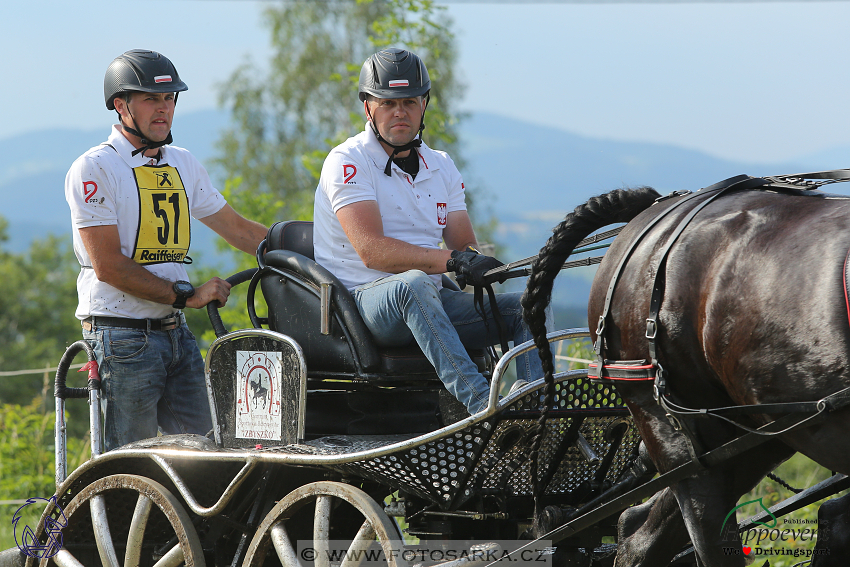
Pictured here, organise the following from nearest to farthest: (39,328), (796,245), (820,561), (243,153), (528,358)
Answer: (796,245) < (820,561) < (528,358) < (243,153) < (39,328)

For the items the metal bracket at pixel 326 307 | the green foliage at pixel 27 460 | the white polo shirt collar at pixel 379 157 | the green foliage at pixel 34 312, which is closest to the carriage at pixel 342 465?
the metal bracket at pixel 326 307

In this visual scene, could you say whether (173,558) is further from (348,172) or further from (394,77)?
(394,77)

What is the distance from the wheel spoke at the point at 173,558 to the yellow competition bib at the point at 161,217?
1224 mm

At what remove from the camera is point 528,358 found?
134 inches

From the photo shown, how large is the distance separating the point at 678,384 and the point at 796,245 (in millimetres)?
528

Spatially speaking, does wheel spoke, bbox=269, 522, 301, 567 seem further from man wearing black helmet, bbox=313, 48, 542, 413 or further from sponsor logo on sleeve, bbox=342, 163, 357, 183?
sponsor logo on sleeve, bbox=342, 163, 357, 183

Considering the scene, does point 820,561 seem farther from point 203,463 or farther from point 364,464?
point 203,463

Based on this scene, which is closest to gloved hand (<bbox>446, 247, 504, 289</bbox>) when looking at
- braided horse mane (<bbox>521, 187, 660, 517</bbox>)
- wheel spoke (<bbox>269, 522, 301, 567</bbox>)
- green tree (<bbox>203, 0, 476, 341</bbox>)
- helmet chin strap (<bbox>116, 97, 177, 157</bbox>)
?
braided horse mane (<bbox>521, 187, 660, 517</bbox>)

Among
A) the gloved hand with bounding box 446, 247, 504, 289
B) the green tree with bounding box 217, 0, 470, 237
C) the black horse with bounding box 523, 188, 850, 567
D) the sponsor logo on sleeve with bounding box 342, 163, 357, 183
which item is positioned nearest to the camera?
the black horse with bounding box 523, 188, 850, 567

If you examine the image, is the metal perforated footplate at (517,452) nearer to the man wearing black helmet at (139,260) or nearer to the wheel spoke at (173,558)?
the wheel spoke at (173,558)

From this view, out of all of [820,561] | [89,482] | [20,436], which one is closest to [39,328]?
[20,436]

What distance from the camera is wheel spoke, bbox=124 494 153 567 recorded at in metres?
3.64

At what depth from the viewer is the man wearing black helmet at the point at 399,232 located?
321cm

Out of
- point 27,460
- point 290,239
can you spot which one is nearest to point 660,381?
point 290,239
